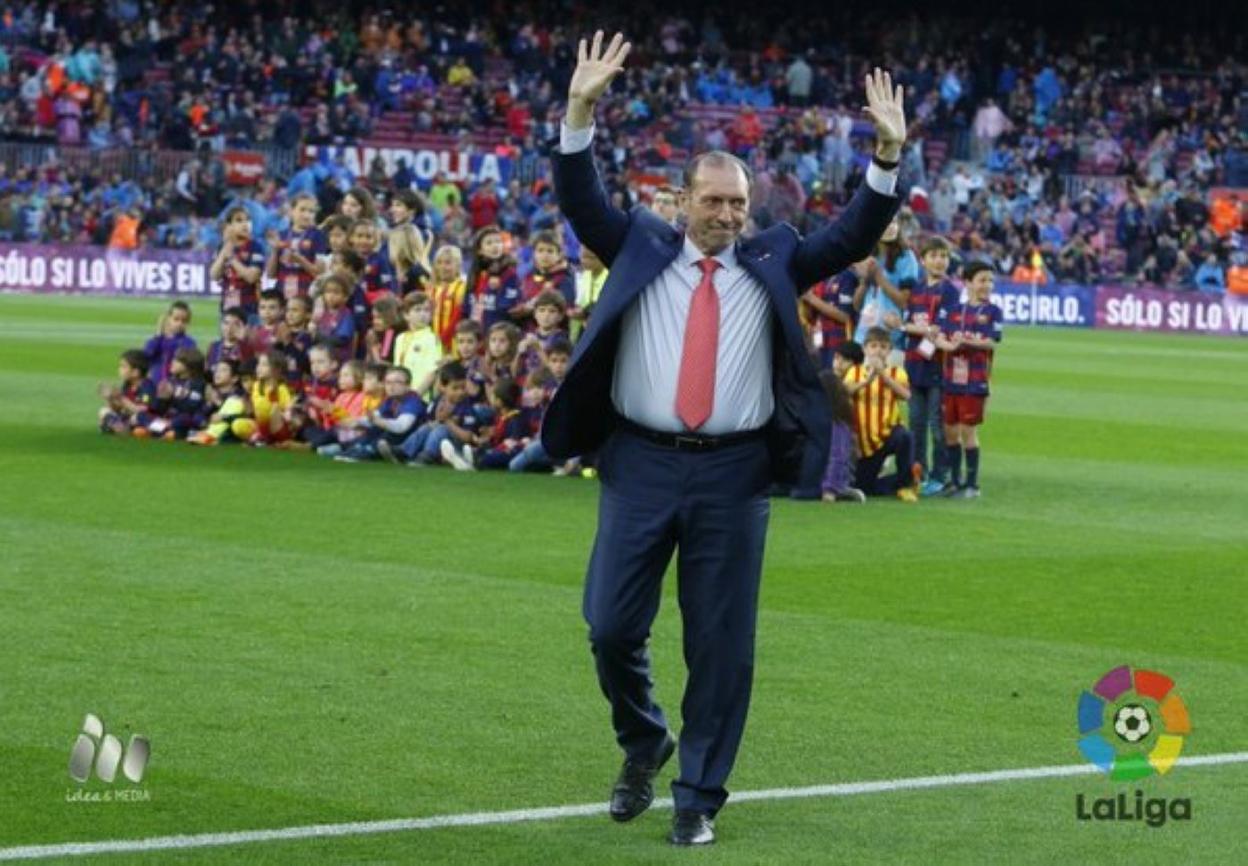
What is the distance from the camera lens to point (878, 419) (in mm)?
18406

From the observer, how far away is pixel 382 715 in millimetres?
9688

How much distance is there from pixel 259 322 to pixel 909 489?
5.83 meters

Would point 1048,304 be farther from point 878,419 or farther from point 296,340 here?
point 878,419

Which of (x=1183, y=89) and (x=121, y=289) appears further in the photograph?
(x=1183, y=89)

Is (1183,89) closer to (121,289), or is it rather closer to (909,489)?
(121,289)

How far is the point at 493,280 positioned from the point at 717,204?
40.4ft

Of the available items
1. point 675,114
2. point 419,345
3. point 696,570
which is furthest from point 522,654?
point 675,114

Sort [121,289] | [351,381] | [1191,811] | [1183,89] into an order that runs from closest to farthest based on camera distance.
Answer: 1. [1191,811]
2. [351,381]
3. [121,289]
4. [1183,89]

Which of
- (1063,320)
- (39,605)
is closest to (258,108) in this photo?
(1063,320)

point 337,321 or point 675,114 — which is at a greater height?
point 337,321

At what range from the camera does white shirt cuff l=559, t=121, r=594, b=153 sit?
26.1 ft

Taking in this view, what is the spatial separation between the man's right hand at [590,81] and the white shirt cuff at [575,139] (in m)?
0.02

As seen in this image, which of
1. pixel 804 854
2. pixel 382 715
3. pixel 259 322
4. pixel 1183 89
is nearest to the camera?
pixel 804 854

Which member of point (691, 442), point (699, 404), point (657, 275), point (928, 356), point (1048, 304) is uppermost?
point (657, 275)
